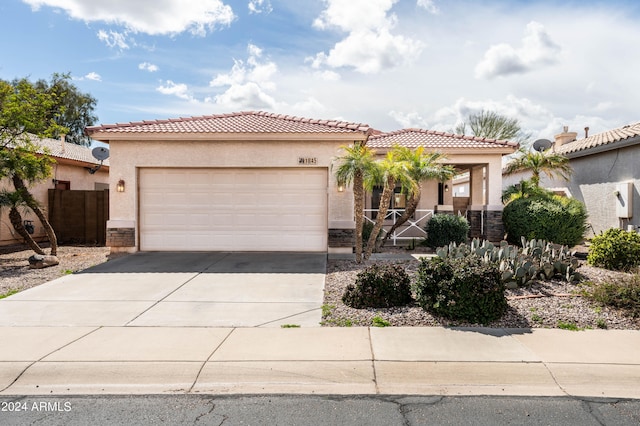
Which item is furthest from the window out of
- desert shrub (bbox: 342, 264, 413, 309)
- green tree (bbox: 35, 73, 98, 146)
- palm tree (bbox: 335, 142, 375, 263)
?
green tree (bbox: 35, 73, 98, 146)

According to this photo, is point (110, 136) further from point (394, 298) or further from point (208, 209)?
point (394, 298)

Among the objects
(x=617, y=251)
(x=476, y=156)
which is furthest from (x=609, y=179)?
(x=617, y=251)

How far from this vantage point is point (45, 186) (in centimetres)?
1597

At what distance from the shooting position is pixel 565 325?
20.4 ft

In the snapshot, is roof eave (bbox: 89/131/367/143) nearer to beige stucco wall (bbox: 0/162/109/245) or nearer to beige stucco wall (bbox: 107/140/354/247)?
beige stucco wall (bbox: 107/140/354/247)

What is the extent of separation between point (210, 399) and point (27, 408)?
5.34ft

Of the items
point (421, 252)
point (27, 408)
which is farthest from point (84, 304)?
point (421, 252)

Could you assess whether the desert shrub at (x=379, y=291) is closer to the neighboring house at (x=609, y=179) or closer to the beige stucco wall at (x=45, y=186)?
the neighboring house at (x=609, y=179)

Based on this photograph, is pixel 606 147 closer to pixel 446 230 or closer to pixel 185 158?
pixel 446 230

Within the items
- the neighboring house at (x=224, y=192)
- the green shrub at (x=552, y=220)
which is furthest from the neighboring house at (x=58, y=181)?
the green shrub at (x=552, y=220)

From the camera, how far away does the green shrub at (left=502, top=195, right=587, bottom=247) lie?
13039mm

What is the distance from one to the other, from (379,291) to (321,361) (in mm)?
2280

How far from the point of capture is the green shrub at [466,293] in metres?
6.29

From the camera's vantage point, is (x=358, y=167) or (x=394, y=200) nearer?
(x=358, y=167)
